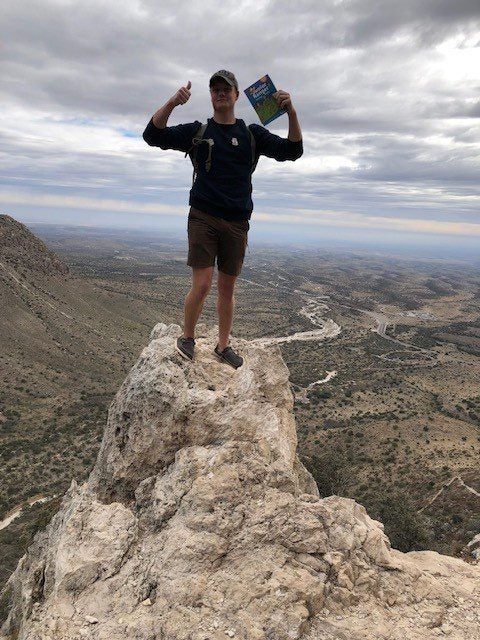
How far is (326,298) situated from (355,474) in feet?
496

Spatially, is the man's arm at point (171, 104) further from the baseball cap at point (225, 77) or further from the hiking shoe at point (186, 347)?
the hiking shoe at point (186, 347)

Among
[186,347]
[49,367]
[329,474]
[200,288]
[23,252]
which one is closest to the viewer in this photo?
[200,288]

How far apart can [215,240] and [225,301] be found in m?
1.16

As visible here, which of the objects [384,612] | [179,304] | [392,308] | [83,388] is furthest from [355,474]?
[392,308]

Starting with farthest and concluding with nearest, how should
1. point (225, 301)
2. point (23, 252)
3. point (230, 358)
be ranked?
point (23, 252)
point (230, 358)
point (225, 301)

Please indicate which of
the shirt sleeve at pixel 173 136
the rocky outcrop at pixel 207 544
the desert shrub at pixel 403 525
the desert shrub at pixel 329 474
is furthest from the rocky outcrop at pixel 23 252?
the shirt sleeve at pixel 173 136

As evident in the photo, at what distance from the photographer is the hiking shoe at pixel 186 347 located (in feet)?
23.8

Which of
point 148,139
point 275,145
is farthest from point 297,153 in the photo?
point 148,139

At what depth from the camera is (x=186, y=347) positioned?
7.29m

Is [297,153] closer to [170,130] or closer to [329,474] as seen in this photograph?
[170,130]

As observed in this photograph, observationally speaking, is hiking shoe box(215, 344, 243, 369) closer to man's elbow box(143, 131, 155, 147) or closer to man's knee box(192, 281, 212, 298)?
man's knee box(192, 281, 212, 298)

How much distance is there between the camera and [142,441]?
6793mm

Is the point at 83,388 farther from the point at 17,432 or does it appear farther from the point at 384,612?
the point at 384,612

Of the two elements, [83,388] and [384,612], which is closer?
[384,612]
